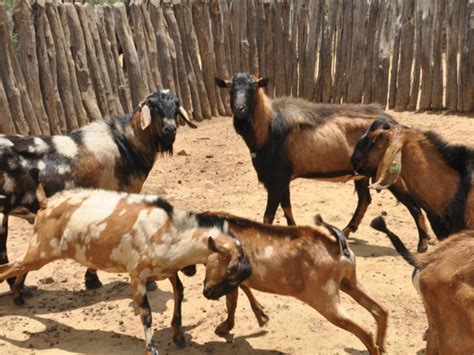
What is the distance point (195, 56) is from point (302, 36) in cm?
225

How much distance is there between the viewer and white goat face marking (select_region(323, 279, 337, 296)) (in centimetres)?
645

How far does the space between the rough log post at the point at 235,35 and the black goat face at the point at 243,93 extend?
575 cm

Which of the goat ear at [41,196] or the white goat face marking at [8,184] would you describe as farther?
the white goat face marking at [8,184]

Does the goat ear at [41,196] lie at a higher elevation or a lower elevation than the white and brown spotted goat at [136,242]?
higher

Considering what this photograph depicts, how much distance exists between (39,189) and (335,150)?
12.2 feet

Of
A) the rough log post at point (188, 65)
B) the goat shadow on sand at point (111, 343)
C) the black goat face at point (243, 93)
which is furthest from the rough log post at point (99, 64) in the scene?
the goat shadow on sand at point (111, 343)

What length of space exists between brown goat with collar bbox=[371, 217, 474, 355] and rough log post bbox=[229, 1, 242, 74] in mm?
10587

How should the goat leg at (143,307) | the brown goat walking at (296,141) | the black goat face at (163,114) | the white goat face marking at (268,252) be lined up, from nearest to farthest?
1. the white goat face marking at (268,252)
2. the goat leg at (143,307)
3. the black goat face at (163,114)
4. the brown goat walking at (296,141)

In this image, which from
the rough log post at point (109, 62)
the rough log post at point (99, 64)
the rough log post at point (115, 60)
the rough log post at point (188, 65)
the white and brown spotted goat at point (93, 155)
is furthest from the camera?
the rough log post at point (188, 65)

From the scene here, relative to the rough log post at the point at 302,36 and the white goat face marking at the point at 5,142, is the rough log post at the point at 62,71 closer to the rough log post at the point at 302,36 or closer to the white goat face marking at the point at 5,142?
the white goat face marking at the point at 5,142

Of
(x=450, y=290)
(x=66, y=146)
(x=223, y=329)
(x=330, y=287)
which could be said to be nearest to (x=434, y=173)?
(x=330, y=287)

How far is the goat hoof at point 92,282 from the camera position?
8.38m

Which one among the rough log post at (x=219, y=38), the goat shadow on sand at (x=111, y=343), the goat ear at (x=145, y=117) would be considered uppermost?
the rough log post at (x=219, y=38)

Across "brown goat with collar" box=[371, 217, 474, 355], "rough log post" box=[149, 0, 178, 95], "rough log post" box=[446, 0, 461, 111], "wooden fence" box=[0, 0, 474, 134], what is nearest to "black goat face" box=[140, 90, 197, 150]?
"brown goat with collar" box=[371, 217, 474, 355]
